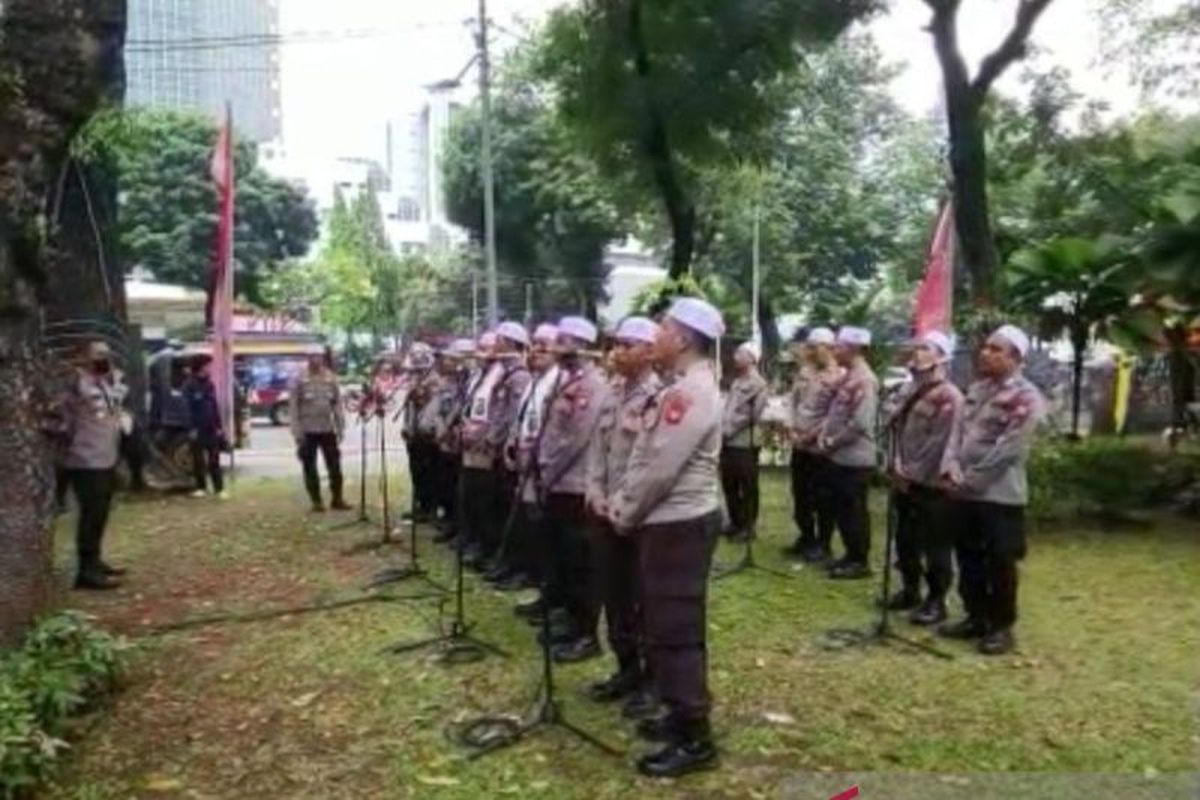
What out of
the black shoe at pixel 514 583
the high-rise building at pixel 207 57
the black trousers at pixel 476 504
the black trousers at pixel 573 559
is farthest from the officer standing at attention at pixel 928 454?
the high-rise building at pixel 207 57

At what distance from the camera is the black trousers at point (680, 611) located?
5.30m

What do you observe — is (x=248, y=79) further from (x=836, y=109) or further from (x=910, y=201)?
(x=910, y=201)

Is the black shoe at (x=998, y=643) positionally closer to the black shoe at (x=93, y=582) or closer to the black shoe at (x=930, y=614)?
the black shoe at (x=930, y=614)

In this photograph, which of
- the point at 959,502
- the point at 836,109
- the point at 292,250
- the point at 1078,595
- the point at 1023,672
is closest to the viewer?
the point at 1023,672

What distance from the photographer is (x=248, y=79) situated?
34.7 metres

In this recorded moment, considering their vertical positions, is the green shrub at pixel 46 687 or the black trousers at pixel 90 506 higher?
the black trousers at pixel 90 506

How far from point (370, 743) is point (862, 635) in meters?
3.10

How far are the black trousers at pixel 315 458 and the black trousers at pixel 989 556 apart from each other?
7141mm

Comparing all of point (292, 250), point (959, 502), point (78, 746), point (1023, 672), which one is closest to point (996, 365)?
point (959, 502)

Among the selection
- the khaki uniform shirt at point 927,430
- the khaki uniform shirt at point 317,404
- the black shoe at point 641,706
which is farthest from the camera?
the khaki uniform shirt at point 317,404

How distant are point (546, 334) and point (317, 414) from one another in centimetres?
548

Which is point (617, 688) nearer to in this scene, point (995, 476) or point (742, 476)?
point (995, 476)

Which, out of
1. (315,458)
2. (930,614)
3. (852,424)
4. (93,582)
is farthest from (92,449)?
(930,614)

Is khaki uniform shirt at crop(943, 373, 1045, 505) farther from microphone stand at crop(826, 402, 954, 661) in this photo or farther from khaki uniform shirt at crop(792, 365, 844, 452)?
khaki uniform shirt at crop(792, 365, 844, 452)
